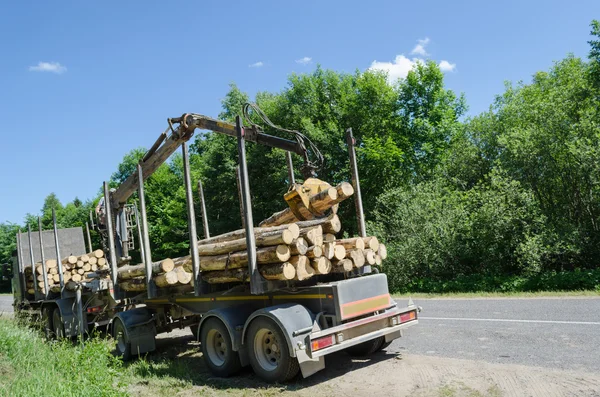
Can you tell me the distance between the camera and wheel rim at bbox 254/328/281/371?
22.6 feet

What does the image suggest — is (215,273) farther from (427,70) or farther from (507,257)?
(427,70)

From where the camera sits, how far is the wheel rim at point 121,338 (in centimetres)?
947

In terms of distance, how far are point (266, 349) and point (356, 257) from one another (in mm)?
2000

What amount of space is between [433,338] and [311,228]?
3.73m

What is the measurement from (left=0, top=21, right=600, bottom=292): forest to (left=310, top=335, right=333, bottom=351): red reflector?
639 centimetres

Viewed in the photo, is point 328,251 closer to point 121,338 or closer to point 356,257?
point 356,257

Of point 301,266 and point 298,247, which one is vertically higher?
point 298,247

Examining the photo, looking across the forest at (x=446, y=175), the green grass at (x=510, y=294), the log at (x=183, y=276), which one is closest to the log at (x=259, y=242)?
the log at (x=183, y=276)

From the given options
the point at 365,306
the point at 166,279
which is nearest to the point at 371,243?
the point at 365,306

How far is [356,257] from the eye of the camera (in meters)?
7.68

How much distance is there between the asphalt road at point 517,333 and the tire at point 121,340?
16.5ft

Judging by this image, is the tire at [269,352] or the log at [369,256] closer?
the tire at [269,352]

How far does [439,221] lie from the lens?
19031 millimetres

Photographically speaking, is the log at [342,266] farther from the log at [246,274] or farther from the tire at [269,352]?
the tire at [269,352]
